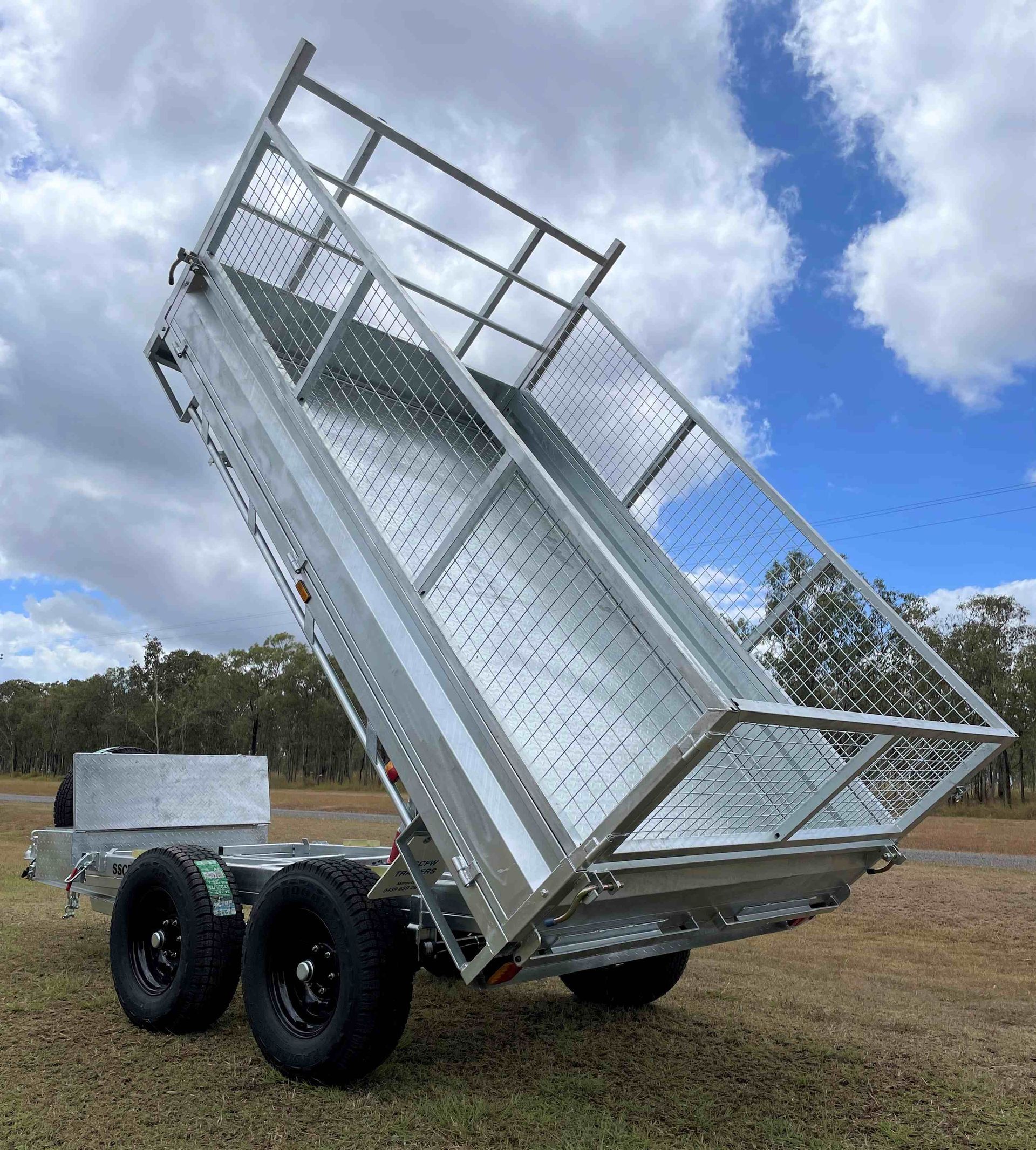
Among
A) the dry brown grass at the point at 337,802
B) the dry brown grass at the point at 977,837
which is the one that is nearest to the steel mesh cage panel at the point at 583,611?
the dry brown grass at the point at 977,837

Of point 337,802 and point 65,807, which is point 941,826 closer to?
point 337,802

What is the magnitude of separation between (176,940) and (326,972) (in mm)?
1219

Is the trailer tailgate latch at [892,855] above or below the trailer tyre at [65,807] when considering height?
below

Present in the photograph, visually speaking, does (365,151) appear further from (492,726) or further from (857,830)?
(857,830)

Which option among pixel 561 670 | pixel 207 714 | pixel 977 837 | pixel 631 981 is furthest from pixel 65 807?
pixel 207 714

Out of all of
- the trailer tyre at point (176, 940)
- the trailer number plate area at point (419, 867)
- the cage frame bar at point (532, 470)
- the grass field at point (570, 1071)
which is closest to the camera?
the cage frame bar at point (532, 470)

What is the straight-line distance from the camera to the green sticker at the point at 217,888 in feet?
14.8

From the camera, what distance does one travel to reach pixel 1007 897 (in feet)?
35.0

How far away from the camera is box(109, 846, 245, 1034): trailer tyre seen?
442 cm

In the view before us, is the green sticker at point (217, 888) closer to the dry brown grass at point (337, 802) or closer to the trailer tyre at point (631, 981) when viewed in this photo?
the trailer tyre at point (631, 981)

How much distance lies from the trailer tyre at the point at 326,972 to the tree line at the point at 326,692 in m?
2.53

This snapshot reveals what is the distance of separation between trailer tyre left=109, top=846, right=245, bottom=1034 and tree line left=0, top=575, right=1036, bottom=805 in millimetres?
3024

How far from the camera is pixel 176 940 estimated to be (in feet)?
15.7

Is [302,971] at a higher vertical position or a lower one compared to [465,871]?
higher
